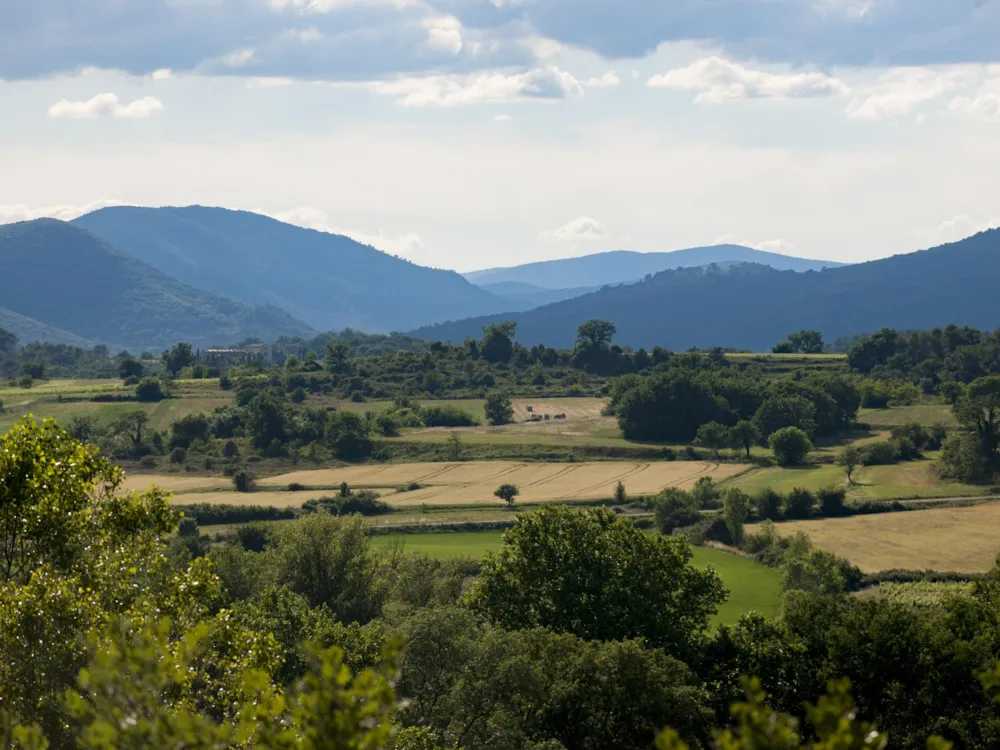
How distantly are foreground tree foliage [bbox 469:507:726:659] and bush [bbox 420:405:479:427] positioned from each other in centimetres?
11683

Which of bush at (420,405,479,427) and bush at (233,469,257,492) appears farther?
bush at (420,405,479,427)

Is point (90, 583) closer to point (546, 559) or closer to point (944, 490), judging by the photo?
point (546, 559)

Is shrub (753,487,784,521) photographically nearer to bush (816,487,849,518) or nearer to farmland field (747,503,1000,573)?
farmland field (747,503,1000,573)

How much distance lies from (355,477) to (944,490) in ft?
203

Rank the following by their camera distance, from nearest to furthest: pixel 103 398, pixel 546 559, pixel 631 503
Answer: pixel 546 559, pixel 631 503, pixel 103 398

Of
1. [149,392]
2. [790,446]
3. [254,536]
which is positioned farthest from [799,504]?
[149,392]

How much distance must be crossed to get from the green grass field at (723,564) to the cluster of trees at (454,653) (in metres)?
18.5

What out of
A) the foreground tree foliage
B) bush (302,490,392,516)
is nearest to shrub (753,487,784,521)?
bush (302,490,392,516)

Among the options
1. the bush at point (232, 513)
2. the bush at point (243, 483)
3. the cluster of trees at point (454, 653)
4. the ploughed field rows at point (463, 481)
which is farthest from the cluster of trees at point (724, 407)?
the cluster of trees at point (454, 653)

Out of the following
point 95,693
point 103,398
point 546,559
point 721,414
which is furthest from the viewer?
point 103,398

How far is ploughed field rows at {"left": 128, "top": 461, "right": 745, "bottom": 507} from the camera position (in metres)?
111

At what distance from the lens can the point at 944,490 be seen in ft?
358

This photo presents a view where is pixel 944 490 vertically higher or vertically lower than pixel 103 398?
lower

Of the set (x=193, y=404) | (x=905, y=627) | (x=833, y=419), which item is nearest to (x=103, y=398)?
(x=193, y=404)
